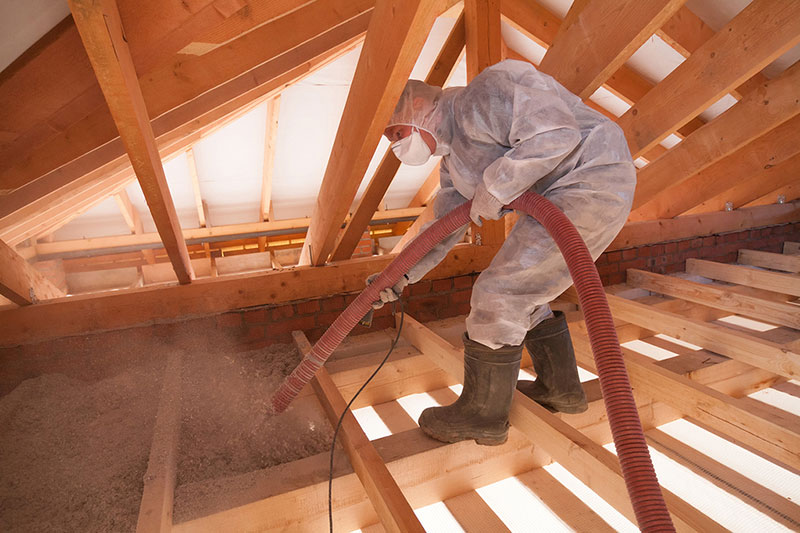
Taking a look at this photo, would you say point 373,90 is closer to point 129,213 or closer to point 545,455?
point 545,455

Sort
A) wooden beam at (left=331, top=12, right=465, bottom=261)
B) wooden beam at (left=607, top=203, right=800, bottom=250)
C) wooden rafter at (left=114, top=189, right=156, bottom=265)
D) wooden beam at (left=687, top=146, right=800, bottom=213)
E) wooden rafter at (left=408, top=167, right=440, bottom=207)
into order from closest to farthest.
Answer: wooden beam at (left=331, top=12, right=465, bottom=261) < wooden beam at (left=607, top=203, right=800, bottom=250) < wooden beam at (left=687, top=146, right=800, bottom=213) < wooden rafter at (left=114, top=189, right=156, bottom=265) < wooden rafter at (left=408, top=167, right=440, bottom=207)

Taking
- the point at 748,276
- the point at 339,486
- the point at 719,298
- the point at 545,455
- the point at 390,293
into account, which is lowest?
the point at 545,455

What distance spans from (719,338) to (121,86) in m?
2.56

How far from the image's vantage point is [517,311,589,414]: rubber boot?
1.76 m

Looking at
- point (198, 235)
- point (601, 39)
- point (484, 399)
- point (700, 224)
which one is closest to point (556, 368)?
point (484, 399)

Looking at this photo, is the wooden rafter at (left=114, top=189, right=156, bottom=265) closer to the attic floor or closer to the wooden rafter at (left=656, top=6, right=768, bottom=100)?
the attic floor

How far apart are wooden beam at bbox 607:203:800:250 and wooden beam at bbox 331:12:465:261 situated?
1.83m

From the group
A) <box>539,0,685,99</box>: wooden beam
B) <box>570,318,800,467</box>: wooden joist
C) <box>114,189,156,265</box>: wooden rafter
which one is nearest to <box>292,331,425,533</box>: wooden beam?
<box>570,318,800,467</box>: wooden joist

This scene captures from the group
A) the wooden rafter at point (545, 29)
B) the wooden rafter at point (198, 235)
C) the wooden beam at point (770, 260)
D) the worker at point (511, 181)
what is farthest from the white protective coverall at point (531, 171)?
the wooden rafter at point (198, 235)

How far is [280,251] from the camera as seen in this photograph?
5.49m

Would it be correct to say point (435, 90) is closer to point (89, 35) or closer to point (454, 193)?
point (454, 193)

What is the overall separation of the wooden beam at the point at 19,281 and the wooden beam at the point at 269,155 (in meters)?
1.74

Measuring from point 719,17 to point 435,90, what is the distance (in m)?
1.58

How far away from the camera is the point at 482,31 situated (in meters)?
2.32
